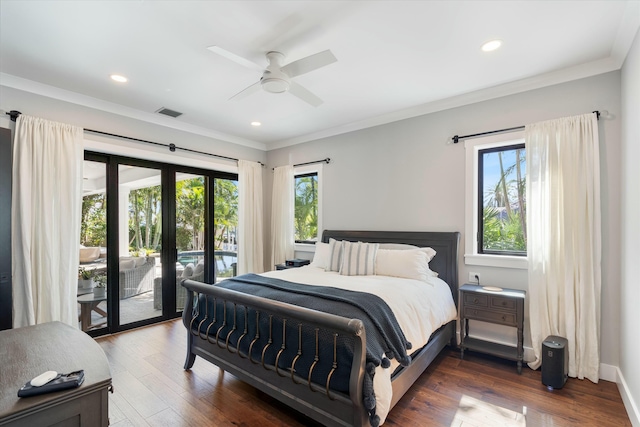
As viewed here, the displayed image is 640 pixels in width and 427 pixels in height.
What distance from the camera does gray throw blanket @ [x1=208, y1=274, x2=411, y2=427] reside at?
1.75 m

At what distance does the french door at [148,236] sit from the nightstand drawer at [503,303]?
12.4ft

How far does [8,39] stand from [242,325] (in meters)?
2.80

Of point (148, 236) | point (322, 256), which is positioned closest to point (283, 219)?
point (322, 256)

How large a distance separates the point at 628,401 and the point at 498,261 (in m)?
1.34

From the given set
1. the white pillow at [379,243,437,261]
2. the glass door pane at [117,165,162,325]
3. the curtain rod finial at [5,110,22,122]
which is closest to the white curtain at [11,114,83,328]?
the curtain rod finial at [5,110,22,122]

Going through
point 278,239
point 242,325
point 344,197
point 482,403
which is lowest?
point 482,403

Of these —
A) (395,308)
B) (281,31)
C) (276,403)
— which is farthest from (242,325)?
(281,31)

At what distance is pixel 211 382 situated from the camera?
2.62 metres

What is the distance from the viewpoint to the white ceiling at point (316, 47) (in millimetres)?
2035

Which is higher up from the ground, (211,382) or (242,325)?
(242,325)

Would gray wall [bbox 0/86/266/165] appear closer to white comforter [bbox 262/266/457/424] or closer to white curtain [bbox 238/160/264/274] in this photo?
white curtain [bbox 238/160/264/274]

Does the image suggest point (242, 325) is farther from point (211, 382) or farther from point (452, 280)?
point (452, 280)

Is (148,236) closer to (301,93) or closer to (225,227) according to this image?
(225,227)

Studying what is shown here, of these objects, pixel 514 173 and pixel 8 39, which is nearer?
pixel 8 39
